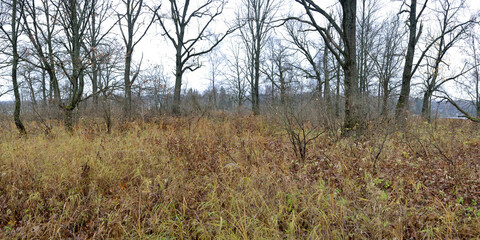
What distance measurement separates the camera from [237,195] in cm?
299

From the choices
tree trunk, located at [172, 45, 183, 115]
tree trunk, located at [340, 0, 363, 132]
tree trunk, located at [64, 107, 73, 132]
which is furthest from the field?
tree trunk, located at [172, 45, 183, 115]

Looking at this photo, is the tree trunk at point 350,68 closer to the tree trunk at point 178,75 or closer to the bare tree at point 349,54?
the bare tree at point 349,54

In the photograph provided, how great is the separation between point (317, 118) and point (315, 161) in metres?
2.53

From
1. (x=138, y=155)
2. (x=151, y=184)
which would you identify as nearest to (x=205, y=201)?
(x=151, y=184)

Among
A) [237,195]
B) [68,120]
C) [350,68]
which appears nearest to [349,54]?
[350,68]

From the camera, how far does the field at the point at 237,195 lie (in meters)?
2.35

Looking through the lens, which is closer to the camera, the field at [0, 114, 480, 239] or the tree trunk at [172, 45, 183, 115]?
the field at [0, 114, 480, 239]

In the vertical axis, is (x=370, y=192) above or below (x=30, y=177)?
below

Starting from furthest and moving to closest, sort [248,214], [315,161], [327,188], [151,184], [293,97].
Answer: [293,97], [315,161], [151,184], [327,188], [248,214]

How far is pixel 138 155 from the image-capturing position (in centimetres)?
455

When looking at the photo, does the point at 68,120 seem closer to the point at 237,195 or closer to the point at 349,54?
the point at 237,195

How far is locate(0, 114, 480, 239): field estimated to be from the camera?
235 cm

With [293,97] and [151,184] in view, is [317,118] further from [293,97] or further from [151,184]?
[151,184]

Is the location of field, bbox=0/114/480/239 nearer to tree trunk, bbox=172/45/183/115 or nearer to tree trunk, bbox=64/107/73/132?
tree trunk, bbox=64/107/73/132
